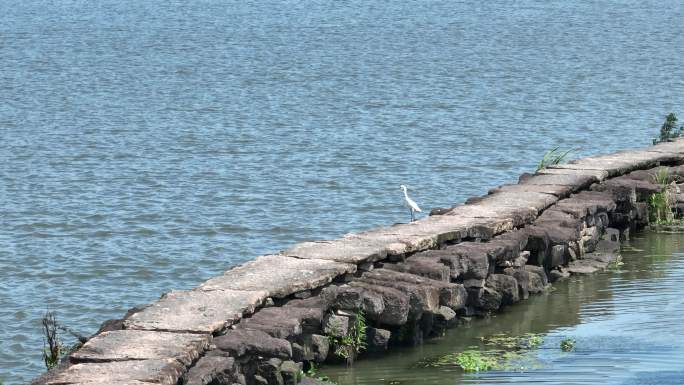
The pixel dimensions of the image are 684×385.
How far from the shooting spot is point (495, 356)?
11.7 metres

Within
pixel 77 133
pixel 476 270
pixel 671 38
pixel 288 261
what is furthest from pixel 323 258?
pixel 671 38

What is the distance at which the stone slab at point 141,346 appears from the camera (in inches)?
372

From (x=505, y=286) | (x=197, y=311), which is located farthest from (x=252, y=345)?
(x=505, y=286)

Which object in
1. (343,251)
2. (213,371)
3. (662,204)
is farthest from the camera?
(662,204)

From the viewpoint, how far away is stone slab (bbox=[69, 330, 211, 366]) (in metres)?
9.45

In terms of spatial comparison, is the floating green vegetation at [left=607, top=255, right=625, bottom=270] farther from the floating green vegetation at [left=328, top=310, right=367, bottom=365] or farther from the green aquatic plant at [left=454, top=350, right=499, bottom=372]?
the floating green vegetation at [left=328, top=310, right=367, bottom=365]

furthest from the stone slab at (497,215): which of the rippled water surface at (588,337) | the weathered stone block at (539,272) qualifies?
the rippled water surface at (588,337)

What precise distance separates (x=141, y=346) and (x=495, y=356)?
10.8 ft

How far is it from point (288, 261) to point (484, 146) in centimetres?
1521

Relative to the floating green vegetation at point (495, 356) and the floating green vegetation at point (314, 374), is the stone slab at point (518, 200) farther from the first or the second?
the floating green vegetation at point (314, 374)

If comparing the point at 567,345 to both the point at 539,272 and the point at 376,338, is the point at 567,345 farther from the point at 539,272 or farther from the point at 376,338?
→ the point at 539,272

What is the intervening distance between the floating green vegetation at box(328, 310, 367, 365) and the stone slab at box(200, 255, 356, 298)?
412mm

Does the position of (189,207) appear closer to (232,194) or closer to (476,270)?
(232,194)

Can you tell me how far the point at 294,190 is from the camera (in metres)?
22.2
